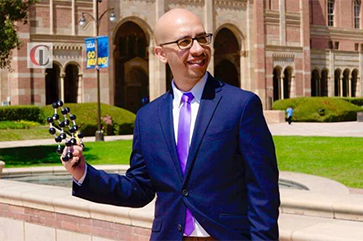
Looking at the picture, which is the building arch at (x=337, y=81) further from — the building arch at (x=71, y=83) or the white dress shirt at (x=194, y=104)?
the white dress shirt at (x=194, y=104)

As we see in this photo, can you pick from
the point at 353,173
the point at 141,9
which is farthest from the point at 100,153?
the point at 141,9

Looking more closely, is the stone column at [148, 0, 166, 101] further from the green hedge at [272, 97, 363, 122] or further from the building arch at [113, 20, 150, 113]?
the green hedge at [272, 97, 363, 122]

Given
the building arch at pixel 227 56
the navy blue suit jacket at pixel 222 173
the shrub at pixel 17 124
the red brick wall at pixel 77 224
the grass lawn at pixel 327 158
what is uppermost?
the building arch at pixel 227 56

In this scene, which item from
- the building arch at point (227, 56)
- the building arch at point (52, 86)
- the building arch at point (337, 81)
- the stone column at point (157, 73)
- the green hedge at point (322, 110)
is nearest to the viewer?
the building arch at point (52, 86)

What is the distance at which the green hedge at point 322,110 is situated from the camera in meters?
44.5

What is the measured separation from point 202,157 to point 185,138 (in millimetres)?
180

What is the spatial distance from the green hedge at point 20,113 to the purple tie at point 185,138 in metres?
32.9

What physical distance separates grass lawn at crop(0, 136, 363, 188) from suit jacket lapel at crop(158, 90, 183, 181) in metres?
9.16

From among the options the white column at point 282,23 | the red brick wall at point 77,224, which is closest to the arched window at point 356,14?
the white column at point 282,23

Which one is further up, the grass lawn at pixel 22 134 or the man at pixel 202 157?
the man at pixel 202 157

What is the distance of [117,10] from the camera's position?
4222cm

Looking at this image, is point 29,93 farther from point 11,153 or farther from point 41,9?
point 11,153

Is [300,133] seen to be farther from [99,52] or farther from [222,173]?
[222,173]

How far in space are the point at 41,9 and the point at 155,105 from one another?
3724 cm
